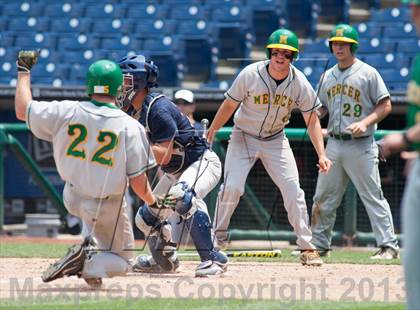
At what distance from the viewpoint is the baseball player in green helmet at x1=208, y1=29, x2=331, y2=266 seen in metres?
7.89

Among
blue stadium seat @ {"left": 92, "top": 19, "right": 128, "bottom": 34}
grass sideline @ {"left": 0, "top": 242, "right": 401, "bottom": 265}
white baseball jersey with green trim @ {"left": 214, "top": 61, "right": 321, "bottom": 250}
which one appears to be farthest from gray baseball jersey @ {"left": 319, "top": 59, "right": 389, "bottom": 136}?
blue stadium seat @ {"left": 92, "top": 19, "right": 128, "bottom": 34}

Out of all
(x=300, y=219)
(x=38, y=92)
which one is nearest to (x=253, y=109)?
(x=300, y=219)

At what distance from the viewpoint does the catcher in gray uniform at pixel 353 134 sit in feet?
29.1

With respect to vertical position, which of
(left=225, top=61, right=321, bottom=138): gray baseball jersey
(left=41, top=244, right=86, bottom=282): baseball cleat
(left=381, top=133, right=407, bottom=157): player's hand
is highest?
(left=381, top=133, right=407, bottom=157): player's hand

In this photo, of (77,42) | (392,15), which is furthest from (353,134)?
(77,42)

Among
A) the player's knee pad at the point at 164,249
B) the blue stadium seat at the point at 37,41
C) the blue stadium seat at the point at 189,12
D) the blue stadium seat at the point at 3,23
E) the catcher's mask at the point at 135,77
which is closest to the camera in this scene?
the catcher's mask at the point at 135,77

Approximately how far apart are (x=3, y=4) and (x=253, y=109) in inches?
334

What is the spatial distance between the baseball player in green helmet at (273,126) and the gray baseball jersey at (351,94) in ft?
2.99

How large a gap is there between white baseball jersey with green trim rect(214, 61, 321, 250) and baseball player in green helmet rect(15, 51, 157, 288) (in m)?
2.02

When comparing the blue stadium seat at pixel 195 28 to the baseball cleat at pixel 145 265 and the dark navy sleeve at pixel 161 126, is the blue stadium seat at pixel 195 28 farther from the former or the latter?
the dark navy sleeve at pixel 161 126

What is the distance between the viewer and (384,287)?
21.3ft

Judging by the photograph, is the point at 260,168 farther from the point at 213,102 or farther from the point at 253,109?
the point at 253,109

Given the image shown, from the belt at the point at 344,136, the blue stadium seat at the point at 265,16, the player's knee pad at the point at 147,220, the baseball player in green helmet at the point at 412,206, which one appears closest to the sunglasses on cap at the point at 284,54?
the belt at the point at 344,136

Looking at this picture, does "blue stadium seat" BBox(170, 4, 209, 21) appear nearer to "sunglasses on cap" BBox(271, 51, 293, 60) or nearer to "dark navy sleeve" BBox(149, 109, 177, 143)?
"sunglasses on cap" BBox(271, 51, 293, 60)
